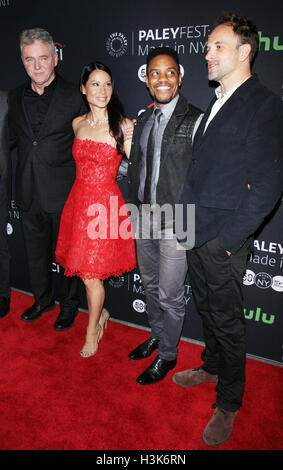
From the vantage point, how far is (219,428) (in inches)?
83.0

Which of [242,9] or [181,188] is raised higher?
[242,9]

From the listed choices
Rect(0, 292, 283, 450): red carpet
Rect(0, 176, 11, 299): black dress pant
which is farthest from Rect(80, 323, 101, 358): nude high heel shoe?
Rect(0, 176, 11, 299): black dress pant

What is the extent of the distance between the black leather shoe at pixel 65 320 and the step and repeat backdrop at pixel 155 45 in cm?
49

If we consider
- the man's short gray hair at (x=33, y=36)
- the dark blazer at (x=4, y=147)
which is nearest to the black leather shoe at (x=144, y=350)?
the dark blazer at (x=4, y=147)

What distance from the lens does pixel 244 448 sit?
2.05m

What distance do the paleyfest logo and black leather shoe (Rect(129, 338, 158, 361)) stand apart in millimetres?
2469

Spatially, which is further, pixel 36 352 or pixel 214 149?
pixel 36 352

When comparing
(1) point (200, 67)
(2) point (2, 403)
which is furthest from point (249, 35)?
(2) point (2, 403)

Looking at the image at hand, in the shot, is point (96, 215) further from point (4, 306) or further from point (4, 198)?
point (4, 306)

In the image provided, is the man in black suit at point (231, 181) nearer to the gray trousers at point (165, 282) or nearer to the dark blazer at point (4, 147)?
the gray trousers at point (165, 282)

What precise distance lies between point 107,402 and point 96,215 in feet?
4.46
